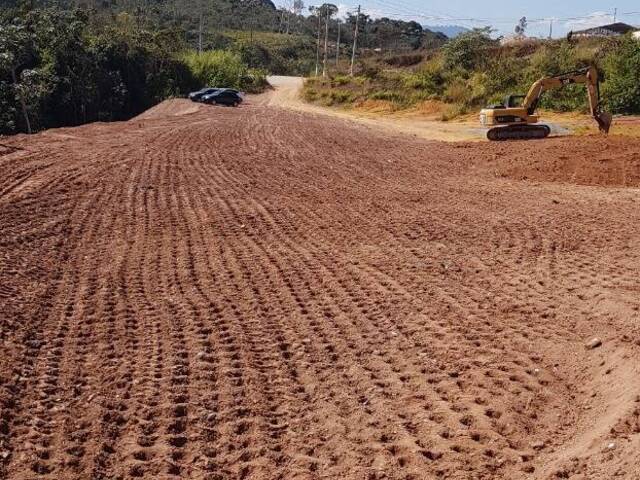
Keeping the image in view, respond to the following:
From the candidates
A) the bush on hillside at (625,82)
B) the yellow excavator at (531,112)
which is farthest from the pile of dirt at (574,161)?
the bush on hillside at (625,82)

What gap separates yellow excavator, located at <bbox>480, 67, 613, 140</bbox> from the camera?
2033 centimetres

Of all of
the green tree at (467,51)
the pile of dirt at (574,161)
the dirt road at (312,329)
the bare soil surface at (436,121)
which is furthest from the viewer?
the green tree at (467,51)

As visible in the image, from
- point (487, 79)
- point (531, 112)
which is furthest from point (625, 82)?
point (531, 112)

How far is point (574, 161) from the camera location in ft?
54.3

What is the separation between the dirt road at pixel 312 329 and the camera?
4.73 meters

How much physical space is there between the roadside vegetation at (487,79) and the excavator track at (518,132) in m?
8.97

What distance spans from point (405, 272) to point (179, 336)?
323cm

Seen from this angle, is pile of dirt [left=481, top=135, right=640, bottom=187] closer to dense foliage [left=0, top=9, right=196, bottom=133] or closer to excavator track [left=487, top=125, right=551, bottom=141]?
excavator track [left=487, top=125, right=551, bottom=141]

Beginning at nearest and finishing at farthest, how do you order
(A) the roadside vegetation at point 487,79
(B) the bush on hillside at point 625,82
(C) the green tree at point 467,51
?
1. (B) the bush on hillside at point 625,82
2. (A) the roadside vegetation at point 487,79
3. (C) the green tree at point 467,51

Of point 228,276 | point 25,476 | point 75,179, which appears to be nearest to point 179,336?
point 228,276

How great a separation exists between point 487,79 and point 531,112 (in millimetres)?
16277

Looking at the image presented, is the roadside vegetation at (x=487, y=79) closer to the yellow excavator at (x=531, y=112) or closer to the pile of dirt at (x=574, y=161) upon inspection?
the yellow excavator at (x=531, y=112)

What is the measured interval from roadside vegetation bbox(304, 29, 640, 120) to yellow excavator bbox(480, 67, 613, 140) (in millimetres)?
8881

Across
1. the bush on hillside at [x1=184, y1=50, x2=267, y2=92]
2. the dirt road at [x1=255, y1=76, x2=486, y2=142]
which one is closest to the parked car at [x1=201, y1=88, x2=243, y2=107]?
the dirt road at [x1=255, y1=76, x2=486, y2=142]
